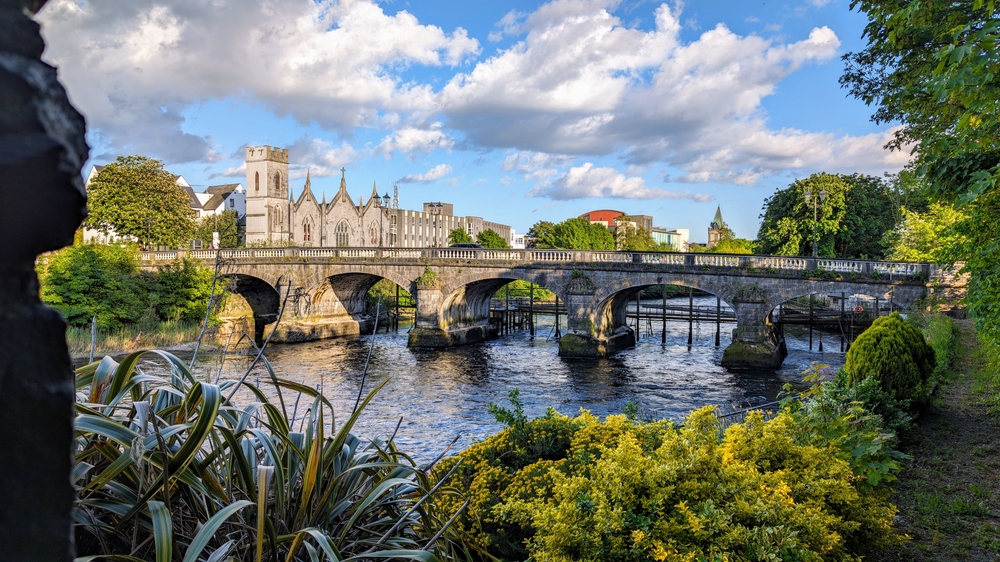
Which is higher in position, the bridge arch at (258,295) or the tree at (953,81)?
the tree at (953,81)

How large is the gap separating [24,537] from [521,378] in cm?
2564

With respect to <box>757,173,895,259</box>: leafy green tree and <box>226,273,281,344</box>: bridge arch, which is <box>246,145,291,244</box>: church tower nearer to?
<box>226,273,281,344</box>: bridge arch

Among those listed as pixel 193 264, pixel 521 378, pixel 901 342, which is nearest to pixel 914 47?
pixel 901 342

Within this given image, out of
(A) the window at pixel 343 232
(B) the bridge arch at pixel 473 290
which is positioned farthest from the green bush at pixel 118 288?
(A) the window at pixel 343 232

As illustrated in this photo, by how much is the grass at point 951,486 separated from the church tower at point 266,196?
6508 cm

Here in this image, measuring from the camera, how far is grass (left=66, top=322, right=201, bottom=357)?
26.8 meters

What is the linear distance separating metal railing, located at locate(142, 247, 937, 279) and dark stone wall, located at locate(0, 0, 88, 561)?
2471cm

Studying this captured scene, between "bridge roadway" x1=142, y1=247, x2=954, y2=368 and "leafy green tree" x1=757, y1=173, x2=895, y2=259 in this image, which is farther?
"leafy green tree" x1=757, y1=173, x2=895, y2=259

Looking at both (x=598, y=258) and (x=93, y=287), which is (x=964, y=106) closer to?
(x=598, y=258)

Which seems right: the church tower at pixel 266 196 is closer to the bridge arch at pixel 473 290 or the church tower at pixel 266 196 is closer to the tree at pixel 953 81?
the bridge arch at pixel 473 290

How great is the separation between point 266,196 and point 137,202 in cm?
2199

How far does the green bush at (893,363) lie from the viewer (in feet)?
34.6

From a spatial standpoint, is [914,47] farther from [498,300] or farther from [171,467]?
[498,300]

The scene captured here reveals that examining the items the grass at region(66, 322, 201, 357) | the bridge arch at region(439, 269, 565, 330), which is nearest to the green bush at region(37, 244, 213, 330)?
the grass at region(66, 322, 201, 357)
